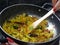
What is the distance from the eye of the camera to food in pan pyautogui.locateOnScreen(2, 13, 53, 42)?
3.39ft

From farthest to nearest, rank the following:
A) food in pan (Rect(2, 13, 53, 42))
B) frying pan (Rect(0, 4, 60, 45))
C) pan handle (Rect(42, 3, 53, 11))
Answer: pan handle (Rect(42, 3, 53, 11)), frying pan (Rect(0, 4, 60, 45)), food in pan (Rect(2, 13, 53, 42))

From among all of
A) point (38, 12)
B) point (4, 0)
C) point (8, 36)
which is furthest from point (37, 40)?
point (4, 0)

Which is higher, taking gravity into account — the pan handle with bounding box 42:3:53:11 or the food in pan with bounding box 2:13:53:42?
the pan handle with bounding box 42:3:53:11

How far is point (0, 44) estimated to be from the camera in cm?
107

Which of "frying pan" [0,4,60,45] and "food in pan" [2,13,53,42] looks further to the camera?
"frying pan" [0,4,60,45]

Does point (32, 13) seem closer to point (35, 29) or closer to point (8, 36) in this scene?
point (35, 29)

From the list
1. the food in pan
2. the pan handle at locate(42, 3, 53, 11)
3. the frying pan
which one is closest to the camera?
the food in pan

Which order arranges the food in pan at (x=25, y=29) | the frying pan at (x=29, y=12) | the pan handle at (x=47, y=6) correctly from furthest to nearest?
the pan handle at (x=47, y=6) < the frying pan at (x=29, y=12) < the food in pan at (x=25, y=29)

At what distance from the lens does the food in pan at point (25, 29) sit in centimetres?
103

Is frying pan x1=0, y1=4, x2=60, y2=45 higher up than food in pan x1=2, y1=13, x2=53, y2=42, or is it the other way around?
frying pan x1=0, y1=4, x2=60, y2=45

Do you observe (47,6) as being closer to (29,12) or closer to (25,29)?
(29,12)

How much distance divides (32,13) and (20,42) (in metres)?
0.39

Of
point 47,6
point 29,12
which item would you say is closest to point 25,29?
point 29,12

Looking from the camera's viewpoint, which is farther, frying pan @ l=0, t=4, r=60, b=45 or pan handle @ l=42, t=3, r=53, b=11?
pan handle @ l=42, t=3, r=53, b=11
